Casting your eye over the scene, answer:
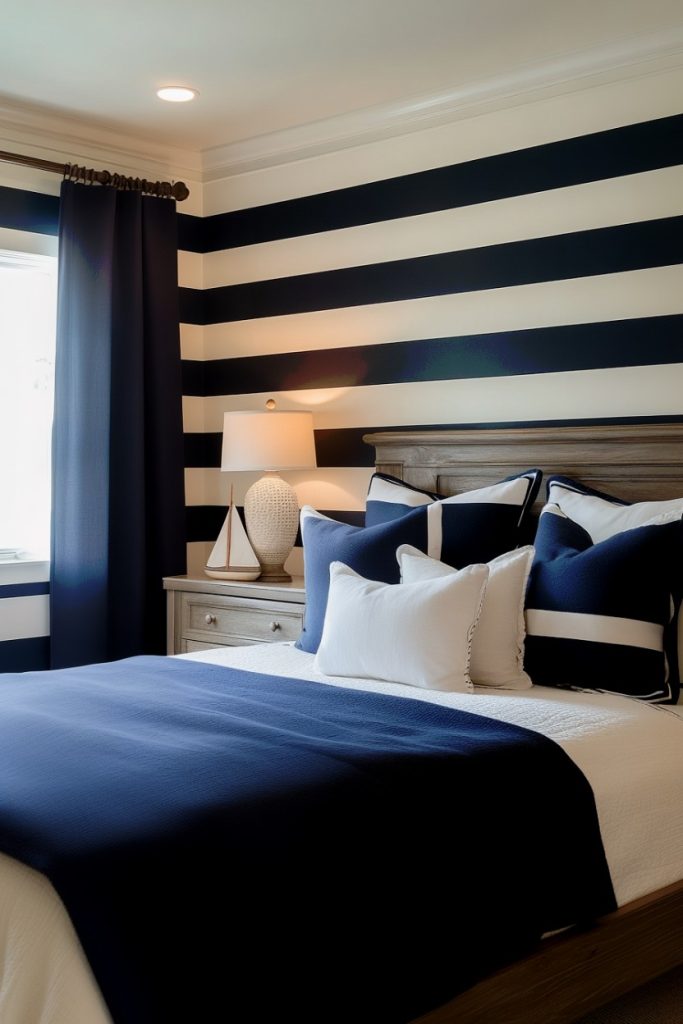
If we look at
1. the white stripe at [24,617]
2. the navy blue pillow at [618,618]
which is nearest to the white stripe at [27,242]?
the white stripe at [24,617]

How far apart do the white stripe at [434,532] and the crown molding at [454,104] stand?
1453mm

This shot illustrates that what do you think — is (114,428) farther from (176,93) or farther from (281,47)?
(281,47)

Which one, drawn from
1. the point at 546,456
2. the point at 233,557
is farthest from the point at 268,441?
the point at 546,456

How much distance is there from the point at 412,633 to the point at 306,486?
173cm

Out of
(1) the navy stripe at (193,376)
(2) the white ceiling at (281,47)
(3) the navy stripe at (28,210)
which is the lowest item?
(1) the navy stripe at (193,376)

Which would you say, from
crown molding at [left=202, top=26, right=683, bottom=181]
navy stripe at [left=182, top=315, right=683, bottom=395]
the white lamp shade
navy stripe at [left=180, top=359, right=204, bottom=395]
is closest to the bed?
navy stripe at [left=182, top=315, right=683, bottom=395]

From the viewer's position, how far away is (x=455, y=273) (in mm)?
3910

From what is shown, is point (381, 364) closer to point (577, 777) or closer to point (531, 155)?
point (531, 155)

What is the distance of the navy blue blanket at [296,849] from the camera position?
1.65 meters

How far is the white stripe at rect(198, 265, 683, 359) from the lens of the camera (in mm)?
3455

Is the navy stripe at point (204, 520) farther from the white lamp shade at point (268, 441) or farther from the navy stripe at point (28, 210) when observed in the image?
the navy stripe at point (28, 210)

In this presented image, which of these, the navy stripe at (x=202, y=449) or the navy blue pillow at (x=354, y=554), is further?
the navy stripe at (x=202, y=449)

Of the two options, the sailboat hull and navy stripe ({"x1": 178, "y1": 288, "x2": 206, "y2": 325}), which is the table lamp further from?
navy stripe ({"x1": 178, "y1": 288, "x2": 206, "y2": 325})

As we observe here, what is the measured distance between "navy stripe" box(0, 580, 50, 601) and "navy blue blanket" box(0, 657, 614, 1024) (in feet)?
5.72
